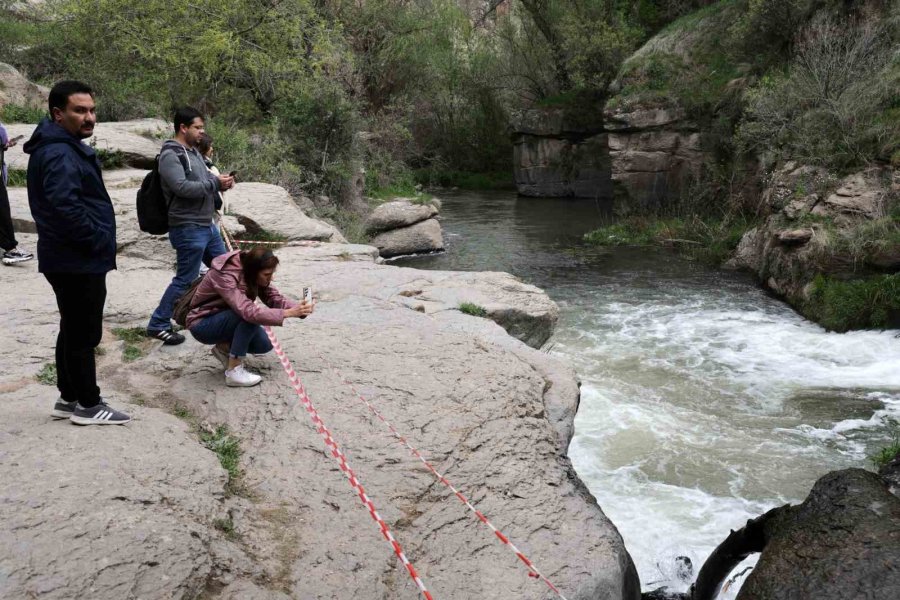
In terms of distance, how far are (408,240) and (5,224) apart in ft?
35.0

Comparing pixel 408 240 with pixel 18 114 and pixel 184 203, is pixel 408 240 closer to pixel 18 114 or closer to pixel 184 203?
pixel 18 114

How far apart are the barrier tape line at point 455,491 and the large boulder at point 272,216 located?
241 inches

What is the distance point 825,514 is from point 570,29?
24.5m

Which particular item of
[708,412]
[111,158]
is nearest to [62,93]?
[708,412]

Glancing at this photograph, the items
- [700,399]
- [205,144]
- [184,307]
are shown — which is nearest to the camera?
[184,307]

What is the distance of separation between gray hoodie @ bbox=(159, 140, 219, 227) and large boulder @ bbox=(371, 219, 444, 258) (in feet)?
38.1

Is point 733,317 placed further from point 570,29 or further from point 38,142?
point 570,29

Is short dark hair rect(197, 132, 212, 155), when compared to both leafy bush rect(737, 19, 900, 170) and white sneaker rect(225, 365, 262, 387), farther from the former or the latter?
leafy bush rect(737, 19, 900, 170)

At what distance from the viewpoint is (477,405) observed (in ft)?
17.4

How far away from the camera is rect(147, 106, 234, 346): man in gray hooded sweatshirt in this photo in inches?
221

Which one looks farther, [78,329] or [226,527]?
[78,329]

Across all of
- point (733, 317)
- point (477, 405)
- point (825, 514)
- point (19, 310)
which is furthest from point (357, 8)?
point (825, 514)

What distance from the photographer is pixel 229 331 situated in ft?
16.7

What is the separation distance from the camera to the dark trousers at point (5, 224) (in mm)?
7627
